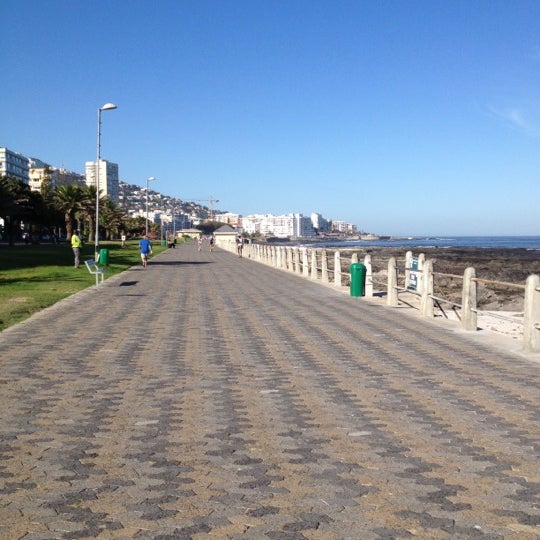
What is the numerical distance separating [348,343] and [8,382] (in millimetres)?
4889

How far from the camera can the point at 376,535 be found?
3.46m

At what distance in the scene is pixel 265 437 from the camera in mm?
5203

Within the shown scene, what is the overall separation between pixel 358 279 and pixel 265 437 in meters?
13.5

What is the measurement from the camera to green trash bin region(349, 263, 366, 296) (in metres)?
18.3

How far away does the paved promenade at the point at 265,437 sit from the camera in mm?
3658

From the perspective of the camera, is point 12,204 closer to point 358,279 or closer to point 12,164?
point 358,279

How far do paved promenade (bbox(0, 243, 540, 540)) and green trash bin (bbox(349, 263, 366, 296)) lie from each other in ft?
24.9

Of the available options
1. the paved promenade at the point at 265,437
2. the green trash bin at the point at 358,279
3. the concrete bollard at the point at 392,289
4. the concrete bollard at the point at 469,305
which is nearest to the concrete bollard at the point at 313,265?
the green trash bin at the point at 358,279

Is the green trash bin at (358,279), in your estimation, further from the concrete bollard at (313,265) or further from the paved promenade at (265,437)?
the concrete bollard at (313,265)

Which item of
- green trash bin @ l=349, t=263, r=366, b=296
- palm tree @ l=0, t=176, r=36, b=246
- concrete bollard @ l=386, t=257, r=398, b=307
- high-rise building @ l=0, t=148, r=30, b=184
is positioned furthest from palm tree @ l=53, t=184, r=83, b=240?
high-rise building @ l=0, t=148, r=30, b=184

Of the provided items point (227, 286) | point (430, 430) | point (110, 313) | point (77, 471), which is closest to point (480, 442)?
point (430, 430)

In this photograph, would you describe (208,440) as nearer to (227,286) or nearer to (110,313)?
(110,313)

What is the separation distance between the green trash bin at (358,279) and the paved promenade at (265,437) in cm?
758

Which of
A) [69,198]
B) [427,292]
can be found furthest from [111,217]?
[427,292]
